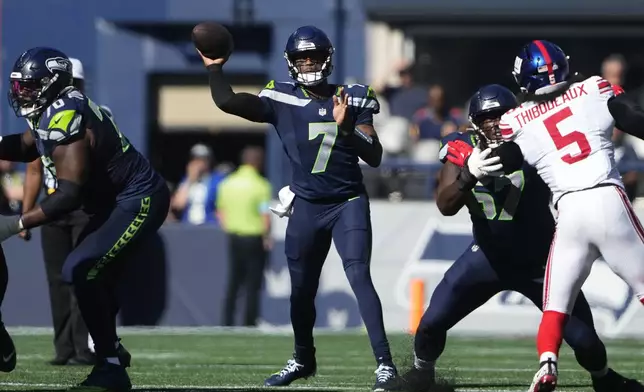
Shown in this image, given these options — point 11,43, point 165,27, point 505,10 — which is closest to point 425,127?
point 505,10

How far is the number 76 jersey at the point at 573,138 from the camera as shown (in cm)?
618

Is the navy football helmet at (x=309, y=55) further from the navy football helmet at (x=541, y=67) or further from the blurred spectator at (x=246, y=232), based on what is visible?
the blurred spectator at (x=246, y=232)

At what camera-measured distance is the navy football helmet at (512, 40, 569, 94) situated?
6316 mm

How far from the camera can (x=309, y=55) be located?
23.6 ft

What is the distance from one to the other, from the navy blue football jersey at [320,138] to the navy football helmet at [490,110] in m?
0.67

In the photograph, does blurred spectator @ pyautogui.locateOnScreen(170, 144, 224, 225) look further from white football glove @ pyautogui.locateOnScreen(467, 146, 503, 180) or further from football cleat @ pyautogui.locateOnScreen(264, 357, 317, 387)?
white football glove @ pyautogui.locateOnScreen(467, 146, 503, 180)

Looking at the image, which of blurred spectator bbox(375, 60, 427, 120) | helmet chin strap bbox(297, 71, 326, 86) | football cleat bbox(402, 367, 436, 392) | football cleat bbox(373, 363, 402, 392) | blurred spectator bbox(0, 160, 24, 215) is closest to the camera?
football cleat bbox(373, 363, 402, 392)

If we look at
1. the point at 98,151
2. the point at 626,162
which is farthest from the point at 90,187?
the point at 626,162

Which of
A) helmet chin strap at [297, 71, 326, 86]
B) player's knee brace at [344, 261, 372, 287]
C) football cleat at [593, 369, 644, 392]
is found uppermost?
helmet chin strap at [297, 71, 326, 86]

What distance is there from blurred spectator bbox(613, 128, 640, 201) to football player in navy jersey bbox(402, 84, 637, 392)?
19.4 ft

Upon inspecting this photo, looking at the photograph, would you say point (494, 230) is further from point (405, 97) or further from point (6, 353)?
point (405, 97)

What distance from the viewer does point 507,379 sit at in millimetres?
7996

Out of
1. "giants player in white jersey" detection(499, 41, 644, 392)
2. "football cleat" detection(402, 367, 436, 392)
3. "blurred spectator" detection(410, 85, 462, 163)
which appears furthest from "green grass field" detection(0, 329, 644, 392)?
"blurred spectator" detection(410, 85, 462, 163)

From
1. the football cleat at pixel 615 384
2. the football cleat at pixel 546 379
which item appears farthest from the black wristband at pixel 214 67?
the football cleat at pixel 615 384
